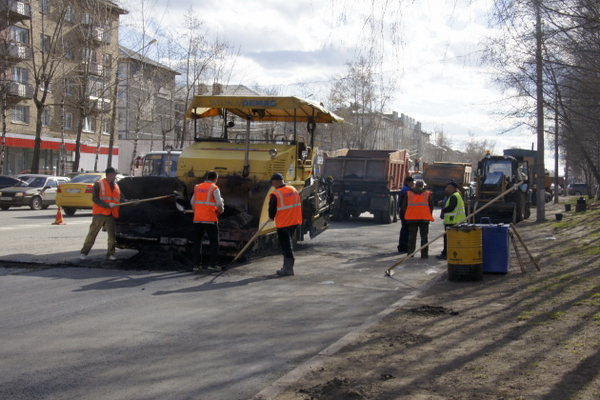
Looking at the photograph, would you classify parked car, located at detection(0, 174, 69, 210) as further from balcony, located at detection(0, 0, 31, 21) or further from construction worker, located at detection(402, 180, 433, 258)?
construction worker, located at detection(402, 180, 433, 258)

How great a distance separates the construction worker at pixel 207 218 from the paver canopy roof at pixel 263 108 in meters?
2.36

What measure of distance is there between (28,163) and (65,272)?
37.5 meters

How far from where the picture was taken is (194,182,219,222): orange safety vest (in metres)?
9.88

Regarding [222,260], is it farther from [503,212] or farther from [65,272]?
[503,212]

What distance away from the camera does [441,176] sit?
32.1 m

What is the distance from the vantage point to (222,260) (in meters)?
11.0

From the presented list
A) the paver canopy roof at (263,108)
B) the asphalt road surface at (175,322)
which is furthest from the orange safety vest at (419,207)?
the paver canopy roof at (263,108)

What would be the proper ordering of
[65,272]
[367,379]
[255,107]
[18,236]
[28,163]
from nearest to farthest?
[367,379] → [65,272] → [255,107] → [18,236] → [28,163]

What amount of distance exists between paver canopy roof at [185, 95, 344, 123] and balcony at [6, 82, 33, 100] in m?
30.6

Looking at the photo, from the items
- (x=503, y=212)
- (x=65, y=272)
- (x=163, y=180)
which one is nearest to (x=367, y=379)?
(x=65, y=272)

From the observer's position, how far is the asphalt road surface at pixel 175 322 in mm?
4848

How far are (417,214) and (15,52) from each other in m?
33.5

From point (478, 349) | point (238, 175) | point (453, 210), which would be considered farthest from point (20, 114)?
point (478, 349)

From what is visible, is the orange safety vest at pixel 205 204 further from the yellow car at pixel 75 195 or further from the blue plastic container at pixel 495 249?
the yellow car at pixel 75 195
